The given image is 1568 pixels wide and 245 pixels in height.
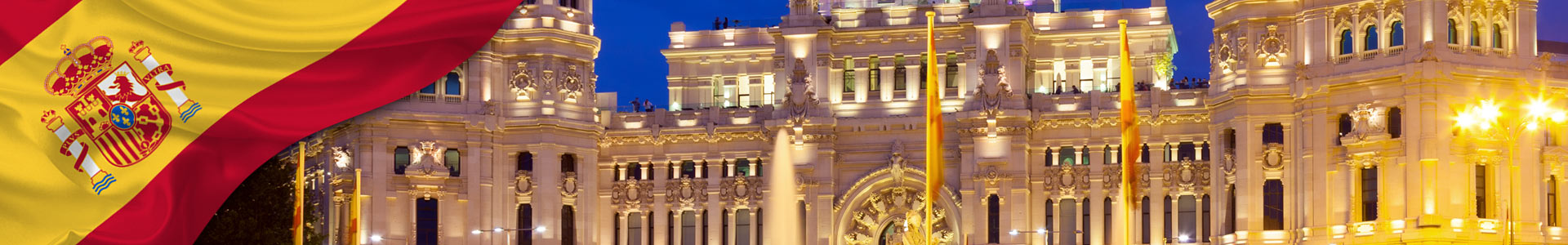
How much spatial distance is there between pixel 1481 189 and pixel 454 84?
120ft

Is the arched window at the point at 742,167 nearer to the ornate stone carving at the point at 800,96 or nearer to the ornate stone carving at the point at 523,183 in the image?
the ornate stone carving at the point at 800,96

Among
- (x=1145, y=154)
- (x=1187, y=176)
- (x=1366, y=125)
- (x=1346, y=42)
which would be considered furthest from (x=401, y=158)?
(x=1366, y=125)

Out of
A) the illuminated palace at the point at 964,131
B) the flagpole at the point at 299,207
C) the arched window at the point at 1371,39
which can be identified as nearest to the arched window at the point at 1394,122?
the illuminated palace at the point at 964,131

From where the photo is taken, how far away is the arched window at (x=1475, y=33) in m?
75.8

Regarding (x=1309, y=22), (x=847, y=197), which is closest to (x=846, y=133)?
(x=847, y=197)

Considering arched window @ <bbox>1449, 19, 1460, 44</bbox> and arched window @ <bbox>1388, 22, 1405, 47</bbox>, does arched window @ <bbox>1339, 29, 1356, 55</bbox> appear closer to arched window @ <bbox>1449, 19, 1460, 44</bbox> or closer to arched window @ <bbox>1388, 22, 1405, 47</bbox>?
arched window @ <bbox>1388, 22, 1405, 47</bbox>

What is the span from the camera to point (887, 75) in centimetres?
8662

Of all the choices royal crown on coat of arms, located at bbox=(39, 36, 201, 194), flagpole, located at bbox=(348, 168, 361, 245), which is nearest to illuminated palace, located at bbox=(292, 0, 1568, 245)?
flagpole, located at bbox=(348, 168, 361, 245)

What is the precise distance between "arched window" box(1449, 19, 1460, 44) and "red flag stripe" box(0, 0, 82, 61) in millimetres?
61536

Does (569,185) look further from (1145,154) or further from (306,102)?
(306,102)

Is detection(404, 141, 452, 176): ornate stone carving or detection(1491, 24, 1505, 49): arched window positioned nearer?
detection(1491, 24, 1505, 49): arched window

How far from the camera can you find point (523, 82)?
8538 centimetres

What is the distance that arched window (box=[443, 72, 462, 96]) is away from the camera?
3361 inches

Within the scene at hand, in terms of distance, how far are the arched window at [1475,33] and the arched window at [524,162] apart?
110 feet
